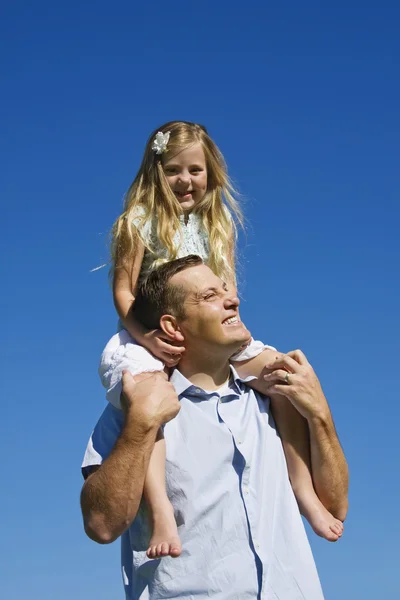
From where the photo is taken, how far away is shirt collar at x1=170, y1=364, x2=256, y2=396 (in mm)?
6070

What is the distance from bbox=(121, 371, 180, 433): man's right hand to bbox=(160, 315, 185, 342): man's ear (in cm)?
36

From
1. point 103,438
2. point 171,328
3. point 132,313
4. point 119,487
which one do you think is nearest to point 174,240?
point 132,313

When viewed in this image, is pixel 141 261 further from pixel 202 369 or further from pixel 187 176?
pixel 202 369

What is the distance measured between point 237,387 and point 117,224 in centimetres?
179

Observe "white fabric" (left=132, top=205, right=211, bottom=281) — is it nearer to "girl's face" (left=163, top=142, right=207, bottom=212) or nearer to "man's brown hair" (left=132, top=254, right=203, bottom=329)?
"girl's face" (left=163, top=142, right=207, bottom=212)

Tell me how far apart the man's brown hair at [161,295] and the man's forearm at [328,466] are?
1.24m

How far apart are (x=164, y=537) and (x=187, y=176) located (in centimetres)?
332

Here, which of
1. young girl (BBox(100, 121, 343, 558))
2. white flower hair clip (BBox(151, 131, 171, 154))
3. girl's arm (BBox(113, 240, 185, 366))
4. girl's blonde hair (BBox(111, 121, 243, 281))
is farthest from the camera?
white flower hair clip (BBox(151, 131, 171, 154))

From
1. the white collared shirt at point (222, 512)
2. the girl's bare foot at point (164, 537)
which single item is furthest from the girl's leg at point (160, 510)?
the white collared shirt at point (222, 512)

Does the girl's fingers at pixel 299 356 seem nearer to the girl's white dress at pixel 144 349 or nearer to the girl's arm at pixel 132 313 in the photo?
the girl's white dress at pixel 144 349

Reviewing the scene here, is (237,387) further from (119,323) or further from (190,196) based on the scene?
(190,196)

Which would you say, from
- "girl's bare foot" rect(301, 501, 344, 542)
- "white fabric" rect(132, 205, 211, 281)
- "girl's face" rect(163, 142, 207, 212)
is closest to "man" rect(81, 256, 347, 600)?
"girl's bare foot" rect(301, 501, 344, 542)

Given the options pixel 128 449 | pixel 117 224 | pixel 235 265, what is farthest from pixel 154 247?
pixel 128 449

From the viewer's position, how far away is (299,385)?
19.6 feet
